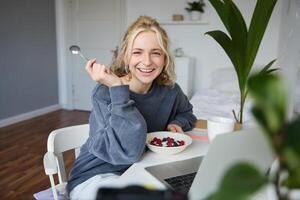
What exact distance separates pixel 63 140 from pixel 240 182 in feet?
3.53

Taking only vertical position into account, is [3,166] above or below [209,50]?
below

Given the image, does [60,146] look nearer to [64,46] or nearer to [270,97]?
[270,97]

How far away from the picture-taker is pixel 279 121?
23cm

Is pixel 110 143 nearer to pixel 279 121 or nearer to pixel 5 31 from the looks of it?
pixel 279 121

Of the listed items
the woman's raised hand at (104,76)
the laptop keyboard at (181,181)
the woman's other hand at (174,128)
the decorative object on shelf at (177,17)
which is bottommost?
the laptop keyboard at (181,181)

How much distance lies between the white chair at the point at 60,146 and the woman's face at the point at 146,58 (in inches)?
14.4

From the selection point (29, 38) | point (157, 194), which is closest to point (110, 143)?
point (157, 194)

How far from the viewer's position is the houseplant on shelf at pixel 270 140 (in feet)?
0.75

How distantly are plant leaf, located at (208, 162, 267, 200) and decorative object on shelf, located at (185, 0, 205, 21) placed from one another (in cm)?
374

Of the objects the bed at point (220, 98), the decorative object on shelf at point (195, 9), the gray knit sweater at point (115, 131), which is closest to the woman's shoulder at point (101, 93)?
the gray knit sweater at point (115, 131)

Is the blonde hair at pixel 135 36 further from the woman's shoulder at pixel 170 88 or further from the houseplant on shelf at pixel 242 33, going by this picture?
the houseplant on shelf at pixel 242 33

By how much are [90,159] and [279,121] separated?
87cm

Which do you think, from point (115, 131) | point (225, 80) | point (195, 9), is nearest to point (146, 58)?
point (115, 131)

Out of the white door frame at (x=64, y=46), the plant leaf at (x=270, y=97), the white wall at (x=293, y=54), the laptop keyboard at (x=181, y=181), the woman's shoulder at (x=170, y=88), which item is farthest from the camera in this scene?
the white door frame at (x=64, y=46)
